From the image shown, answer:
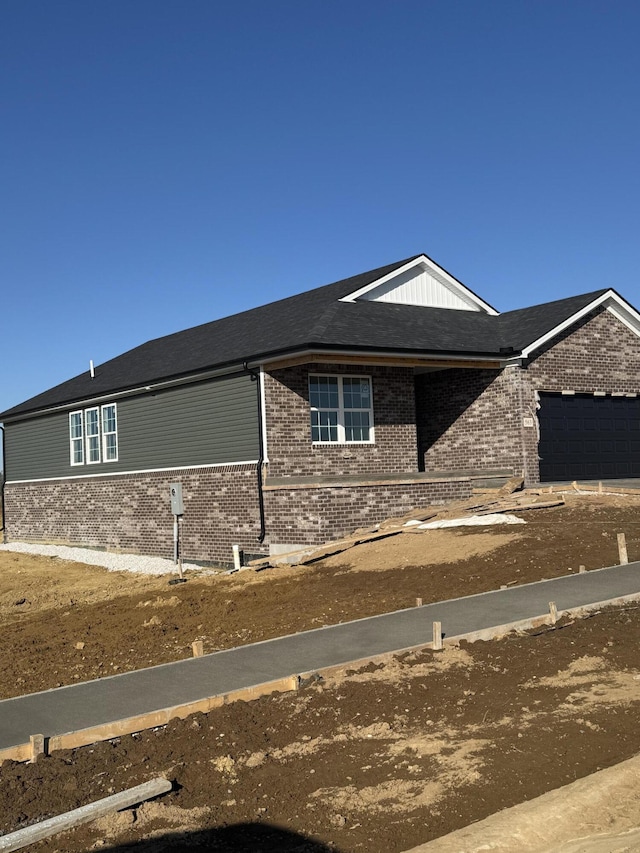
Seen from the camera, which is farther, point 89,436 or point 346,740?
point 89,436

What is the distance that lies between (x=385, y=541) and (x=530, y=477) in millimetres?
5403

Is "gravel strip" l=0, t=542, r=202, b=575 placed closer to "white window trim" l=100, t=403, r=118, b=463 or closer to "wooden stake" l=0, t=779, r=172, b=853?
"white window trim" l=100, t=403, r=118, b=463

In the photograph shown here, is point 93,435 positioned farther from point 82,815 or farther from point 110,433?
point 82,815

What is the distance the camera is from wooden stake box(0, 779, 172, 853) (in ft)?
18.7

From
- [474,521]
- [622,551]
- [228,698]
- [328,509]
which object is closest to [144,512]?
[328,509]

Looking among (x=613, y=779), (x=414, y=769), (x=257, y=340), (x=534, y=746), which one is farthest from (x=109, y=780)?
(x=257, y=340)

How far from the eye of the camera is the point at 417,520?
758 inches

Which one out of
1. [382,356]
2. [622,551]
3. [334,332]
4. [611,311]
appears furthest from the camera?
[611,311]

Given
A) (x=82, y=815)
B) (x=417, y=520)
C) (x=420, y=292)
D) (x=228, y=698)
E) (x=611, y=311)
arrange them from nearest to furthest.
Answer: (x=82, y=815) → (x=228, y=698) → (x=417, y=520) → (x=611, y=311) → (x=420, y=292)

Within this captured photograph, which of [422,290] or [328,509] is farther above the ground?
[422,290]

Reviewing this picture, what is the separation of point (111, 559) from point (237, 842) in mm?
18931

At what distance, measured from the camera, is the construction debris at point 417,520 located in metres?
18.0

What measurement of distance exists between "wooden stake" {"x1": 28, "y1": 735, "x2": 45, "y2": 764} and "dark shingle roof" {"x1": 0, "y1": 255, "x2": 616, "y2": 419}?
12509 millimetres

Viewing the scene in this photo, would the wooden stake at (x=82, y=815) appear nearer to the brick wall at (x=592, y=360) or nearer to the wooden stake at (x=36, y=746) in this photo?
the wooden stake at (x=36, y=746)
